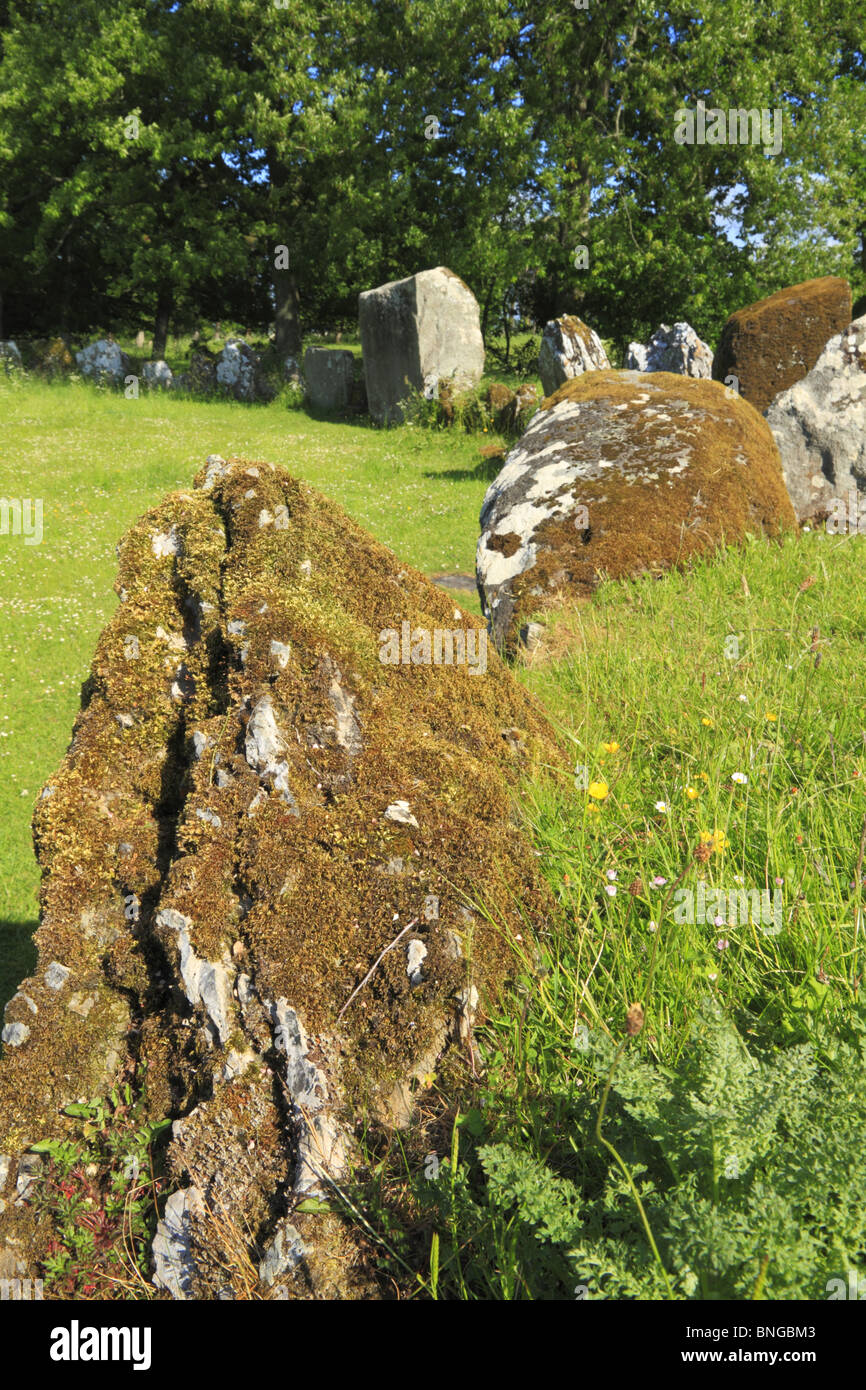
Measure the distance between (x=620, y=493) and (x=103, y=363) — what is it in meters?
20.3

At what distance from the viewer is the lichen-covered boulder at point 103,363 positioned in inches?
900

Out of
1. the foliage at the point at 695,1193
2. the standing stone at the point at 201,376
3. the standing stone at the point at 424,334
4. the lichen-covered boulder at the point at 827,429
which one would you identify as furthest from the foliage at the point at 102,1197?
the standing stone at the point at 201,376

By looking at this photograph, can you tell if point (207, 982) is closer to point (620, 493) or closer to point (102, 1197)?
point (102, 1197)

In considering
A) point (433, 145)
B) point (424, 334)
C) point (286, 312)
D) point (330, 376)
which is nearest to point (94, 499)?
point (424, 334)

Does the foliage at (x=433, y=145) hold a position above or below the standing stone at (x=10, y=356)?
above

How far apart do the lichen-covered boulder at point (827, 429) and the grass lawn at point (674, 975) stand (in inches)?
114

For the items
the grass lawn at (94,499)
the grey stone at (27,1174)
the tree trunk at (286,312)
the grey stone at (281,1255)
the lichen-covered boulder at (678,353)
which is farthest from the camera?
the tree trunk at (286,312)

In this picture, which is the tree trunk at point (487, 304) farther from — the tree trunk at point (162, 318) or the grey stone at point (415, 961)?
the grey stone at point (415, 961)

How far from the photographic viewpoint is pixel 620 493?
7.04 m

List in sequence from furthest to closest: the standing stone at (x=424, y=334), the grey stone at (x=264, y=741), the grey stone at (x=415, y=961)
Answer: the standing stone at (x=424, y=334) < the grey stone at (x=264, y=741) < the grey stone at (x=415, y=961)

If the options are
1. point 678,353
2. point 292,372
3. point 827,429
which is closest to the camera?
point 827,429

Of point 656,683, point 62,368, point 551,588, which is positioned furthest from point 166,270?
point 656,683

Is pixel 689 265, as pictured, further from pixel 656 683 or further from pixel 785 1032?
pixel 785 1032
